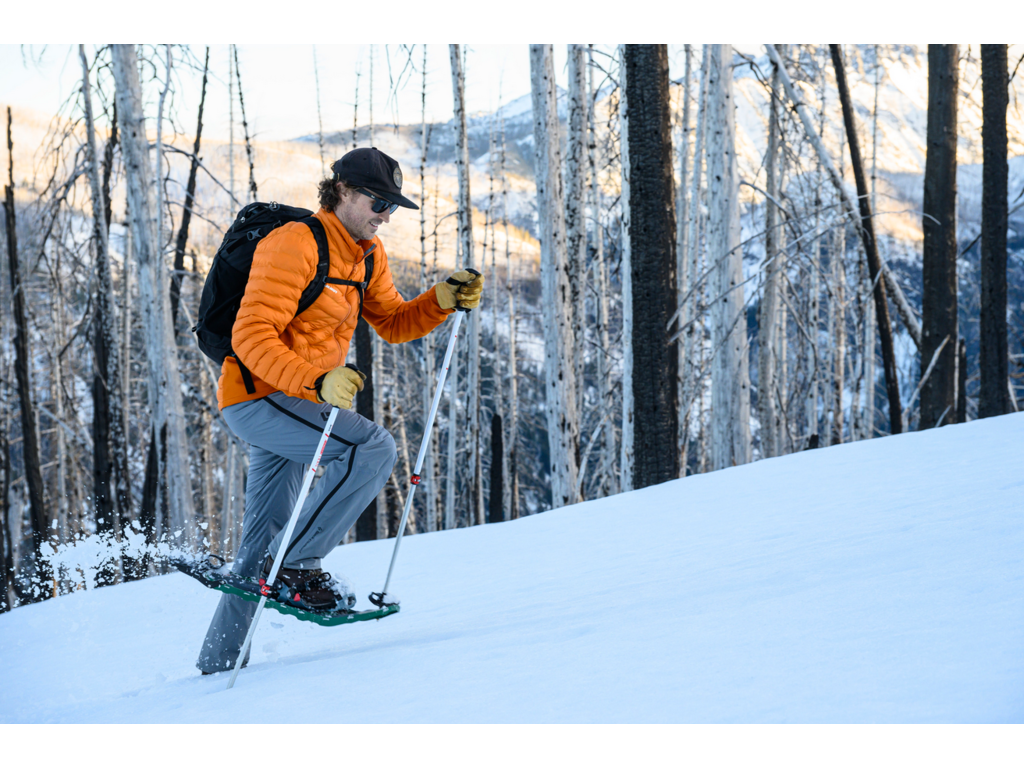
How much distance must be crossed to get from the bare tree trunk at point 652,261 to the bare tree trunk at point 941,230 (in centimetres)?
370

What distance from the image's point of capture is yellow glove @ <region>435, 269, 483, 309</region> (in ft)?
11.5

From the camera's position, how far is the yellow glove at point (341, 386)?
8.70 ft

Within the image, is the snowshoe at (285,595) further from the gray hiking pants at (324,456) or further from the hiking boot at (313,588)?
the gray hiking pants at (324,456)

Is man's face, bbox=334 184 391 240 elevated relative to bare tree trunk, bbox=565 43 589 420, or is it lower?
lower

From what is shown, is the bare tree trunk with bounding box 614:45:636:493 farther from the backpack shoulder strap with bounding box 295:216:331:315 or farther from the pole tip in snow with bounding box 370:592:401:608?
the backpack shoulder strap with bounding box 295:216:331:315

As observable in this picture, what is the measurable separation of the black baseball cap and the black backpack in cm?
23

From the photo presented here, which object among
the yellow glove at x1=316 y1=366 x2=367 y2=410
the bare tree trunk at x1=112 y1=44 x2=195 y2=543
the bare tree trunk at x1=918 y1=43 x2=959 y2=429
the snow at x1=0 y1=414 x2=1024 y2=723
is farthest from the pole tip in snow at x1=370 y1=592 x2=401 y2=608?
the bare tree trunk at x1=918 y1=43 x2=959 y2=429

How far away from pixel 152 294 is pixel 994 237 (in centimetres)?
964

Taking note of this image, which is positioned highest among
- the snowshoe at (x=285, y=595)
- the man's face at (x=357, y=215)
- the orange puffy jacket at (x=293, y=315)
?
the man's face at (x=357, y=215)

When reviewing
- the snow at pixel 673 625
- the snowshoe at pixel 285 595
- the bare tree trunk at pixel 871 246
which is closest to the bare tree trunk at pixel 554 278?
the bare tree trunk at pixel 871 246
